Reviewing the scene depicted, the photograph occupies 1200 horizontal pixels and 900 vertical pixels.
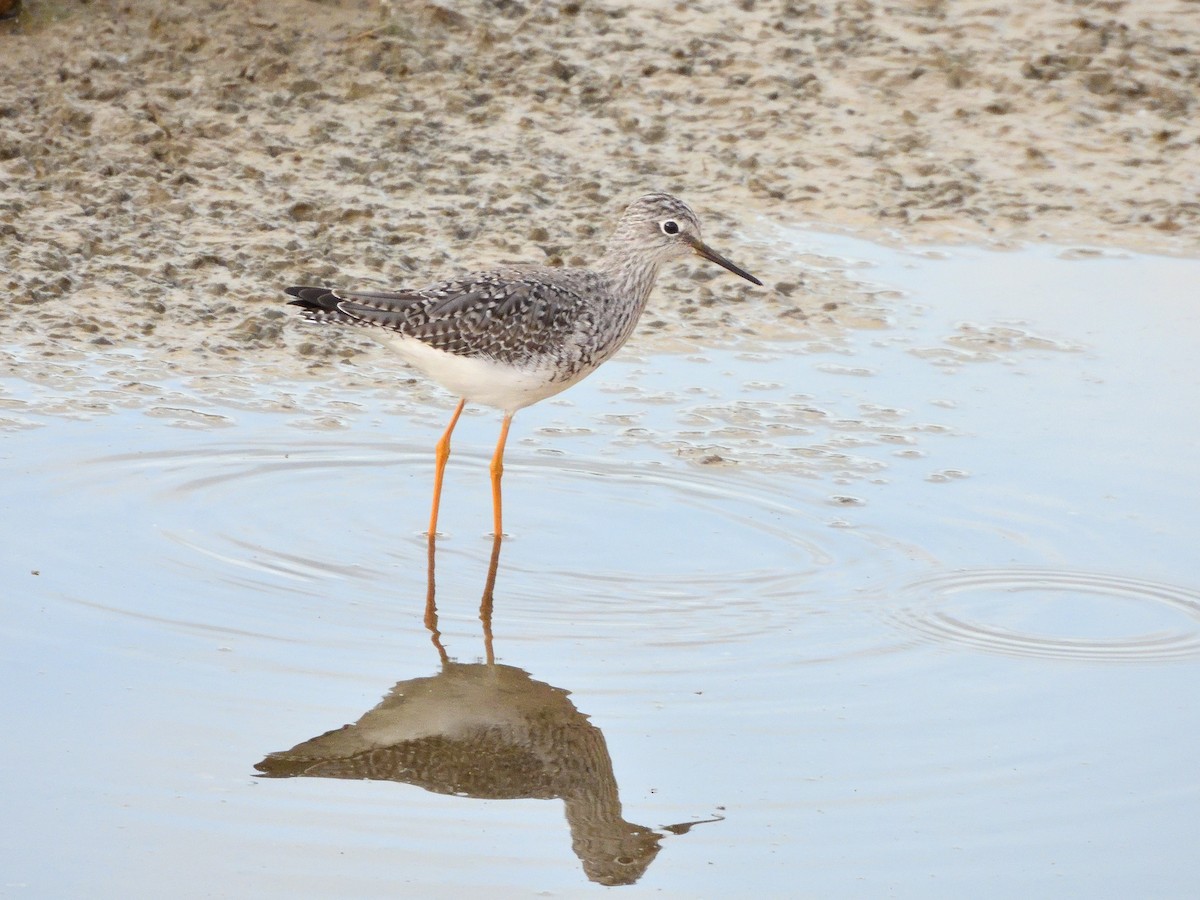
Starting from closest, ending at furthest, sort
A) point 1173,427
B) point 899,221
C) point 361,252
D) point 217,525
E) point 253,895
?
1. point 253,895
2. point 217,525
3. point 1173,427
4. point 361,252
5. point 899,221

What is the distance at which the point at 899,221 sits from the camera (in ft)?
32.9

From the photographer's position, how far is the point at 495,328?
705 cm

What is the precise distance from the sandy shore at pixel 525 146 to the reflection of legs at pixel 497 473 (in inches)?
57.0

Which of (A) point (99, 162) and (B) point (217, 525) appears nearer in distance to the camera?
(B) point (217, 525)

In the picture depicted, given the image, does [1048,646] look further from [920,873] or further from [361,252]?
[361,252]

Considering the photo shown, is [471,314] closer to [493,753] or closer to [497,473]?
[497,473]

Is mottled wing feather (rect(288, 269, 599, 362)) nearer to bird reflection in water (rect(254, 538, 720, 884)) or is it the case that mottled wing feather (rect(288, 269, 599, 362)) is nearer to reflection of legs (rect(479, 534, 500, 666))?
reflection of legs (rect(479, 534, 500, 666))

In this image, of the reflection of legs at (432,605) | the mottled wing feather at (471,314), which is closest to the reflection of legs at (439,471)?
the reflection of legs at (432,605)

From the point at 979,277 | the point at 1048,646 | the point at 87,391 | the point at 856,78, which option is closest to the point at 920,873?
the point at 1048,646

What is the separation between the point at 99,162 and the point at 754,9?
187 inches

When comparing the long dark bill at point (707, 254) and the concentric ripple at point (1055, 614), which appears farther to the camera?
the long dark bill at point (707, 254)

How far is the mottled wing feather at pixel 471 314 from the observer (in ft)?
23.0

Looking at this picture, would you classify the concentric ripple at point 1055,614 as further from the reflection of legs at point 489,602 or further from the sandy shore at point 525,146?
the sandy shore at point 525,146

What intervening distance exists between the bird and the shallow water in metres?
0.50
